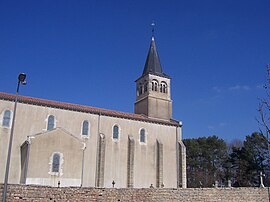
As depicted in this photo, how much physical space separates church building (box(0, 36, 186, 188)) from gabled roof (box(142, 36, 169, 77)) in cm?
119

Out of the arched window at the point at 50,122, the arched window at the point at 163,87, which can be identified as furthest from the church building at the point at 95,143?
the arched window at the point at 163,87

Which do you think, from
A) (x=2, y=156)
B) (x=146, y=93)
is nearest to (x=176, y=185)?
(x=146, y=93)

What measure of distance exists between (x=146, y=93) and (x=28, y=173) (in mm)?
21479

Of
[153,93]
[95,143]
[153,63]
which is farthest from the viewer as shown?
[153,63]

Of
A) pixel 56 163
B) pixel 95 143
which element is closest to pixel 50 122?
pixel 95 143

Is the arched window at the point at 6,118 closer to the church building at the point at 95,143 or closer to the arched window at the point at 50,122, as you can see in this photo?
the church building at the point at 95,143

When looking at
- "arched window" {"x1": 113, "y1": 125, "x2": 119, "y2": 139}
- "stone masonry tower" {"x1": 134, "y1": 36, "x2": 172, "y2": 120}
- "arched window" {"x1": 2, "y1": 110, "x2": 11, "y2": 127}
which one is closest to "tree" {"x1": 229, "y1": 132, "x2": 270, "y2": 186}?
"stone masonry tower" {"x1": 134, "y1": 36, "x2": 172, "y2": 120}

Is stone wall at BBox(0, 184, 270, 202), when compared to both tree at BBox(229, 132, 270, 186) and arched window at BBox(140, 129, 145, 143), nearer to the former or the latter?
arched window at BBox(140, 129, 145, 143)

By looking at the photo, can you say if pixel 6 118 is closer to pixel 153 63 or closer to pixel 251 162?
pixel 153 63

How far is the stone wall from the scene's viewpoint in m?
15.5

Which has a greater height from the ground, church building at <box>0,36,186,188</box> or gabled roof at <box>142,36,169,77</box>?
gabled roof at <box>142,36,169,77</box>

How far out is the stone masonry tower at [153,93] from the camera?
43125 millimetres

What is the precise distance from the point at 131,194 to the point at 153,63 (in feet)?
102

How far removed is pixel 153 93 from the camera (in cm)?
4403
